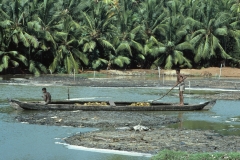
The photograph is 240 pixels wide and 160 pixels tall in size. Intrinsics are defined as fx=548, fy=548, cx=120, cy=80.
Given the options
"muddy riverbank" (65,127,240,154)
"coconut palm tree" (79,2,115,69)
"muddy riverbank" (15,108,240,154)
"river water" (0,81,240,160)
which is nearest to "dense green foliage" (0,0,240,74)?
"coconut palm tree" (79,2,115,69)

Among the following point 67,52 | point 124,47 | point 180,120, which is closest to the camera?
point 180,120

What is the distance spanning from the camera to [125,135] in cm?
1630

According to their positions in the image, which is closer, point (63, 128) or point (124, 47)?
point (63, 128)

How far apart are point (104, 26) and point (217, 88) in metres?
17.5

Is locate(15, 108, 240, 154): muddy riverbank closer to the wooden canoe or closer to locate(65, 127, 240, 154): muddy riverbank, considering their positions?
locate(65, 127, 240, 154): muddy riverbank

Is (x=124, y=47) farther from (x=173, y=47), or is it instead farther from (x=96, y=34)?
(x=173, y=47)

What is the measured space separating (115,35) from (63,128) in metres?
33.7

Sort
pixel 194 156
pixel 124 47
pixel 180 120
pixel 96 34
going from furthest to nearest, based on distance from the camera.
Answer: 1. pixel 96 34
2. pixel 124 47
3. pixel 180 120
4. pixel 194 156

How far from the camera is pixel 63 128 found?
18094mm

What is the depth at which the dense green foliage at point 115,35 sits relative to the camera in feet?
149

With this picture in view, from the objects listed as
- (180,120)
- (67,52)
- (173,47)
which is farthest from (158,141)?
(173,47)

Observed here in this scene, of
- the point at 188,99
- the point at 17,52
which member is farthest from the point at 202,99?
the point at 17,52

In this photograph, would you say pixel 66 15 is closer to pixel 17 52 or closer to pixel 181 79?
pixel 17 52

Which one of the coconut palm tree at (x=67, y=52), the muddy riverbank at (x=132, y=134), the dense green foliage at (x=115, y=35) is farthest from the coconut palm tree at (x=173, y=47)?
the muddy riverbank at (x=132, y=134)
